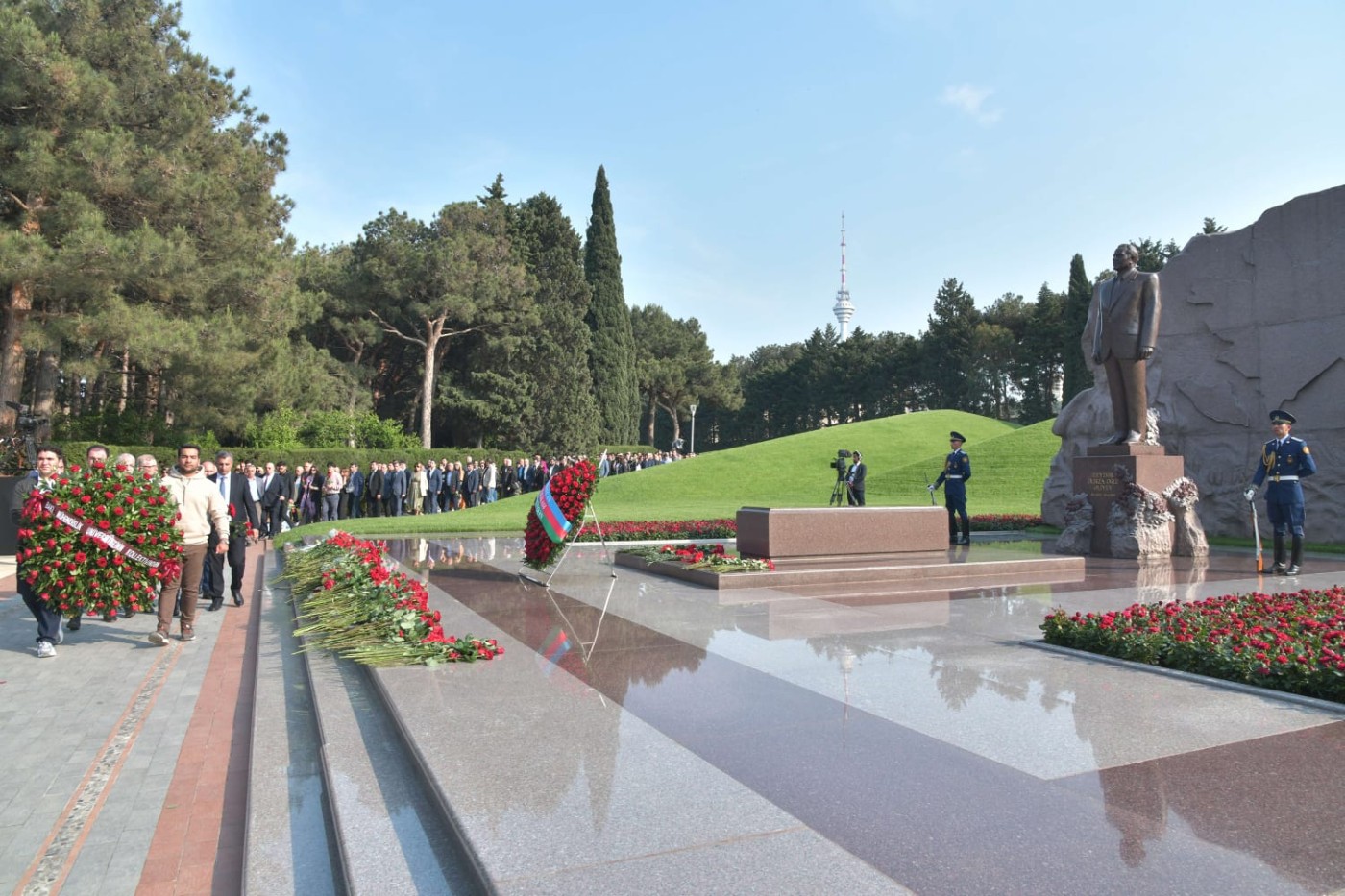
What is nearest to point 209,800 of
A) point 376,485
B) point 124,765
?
point 124,765

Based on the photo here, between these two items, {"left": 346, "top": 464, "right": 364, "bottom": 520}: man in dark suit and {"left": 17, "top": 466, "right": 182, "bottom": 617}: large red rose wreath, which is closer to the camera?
{"left": 17, "top": 466, "right": 182, "bottom": 617}: large red rose wreath

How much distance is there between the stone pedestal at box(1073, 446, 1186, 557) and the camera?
11.5 metres

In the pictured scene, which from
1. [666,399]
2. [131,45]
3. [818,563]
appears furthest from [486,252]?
[818,563]

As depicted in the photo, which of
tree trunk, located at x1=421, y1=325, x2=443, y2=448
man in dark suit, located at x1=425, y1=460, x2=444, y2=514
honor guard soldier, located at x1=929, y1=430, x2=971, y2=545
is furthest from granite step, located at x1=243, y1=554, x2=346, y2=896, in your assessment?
tree trunk, located at x1=421, y1=325, x2=443, y2=448

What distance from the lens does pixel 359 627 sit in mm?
6188

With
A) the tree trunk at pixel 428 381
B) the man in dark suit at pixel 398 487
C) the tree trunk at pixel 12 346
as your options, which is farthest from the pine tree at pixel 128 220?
the tree trunk at pixel 428 381

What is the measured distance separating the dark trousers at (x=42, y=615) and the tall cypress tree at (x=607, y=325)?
41.0 m

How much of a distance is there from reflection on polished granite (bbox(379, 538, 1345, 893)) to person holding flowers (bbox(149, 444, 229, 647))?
8.93 ft

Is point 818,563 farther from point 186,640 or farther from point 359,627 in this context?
point 186,640

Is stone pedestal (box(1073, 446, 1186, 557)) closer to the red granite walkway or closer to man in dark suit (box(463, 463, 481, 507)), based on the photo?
the red granite walkway

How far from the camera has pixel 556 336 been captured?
141 ft

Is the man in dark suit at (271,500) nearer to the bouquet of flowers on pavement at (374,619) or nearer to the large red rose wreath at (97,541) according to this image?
the bouquet of flowers on pavement at (374,619)

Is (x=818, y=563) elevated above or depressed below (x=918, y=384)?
below

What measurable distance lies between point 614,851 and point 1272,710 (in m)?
3.72
